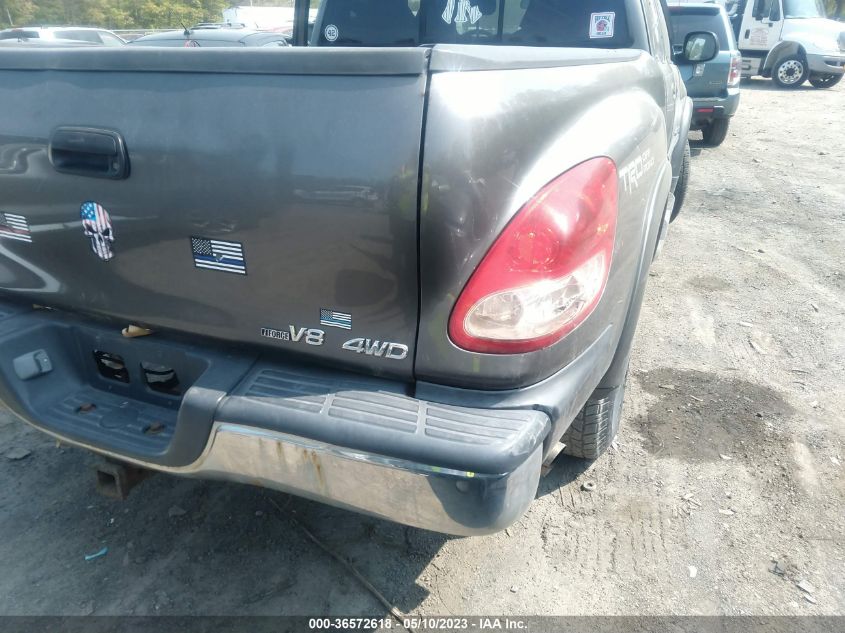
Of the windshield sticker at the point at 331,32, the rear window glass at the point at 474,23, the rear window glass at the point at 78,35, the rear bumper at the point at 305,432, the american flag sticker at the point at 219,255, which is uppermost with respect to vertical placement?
the rear window glass at the point at 474,23

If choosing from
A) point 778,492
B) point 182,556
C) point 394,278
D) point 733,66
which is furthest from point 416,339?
point 733,66

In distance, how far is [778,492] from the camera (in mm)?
2631

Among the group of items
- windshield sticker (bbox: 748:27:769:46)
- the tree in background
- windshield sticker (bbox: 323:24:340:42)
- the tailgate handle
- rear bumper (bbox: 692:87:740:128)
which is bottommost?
the tree in background

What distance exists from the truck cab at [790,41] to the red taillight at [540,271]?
15553mm

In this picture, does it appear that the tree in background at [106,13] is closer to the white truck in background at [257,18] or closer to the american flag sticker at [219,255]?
the white truck in background at [257,18]

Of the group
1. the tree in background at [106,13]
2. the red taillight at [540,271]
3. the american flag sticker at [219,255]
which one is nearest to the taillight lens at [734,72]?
the red taillight at [540,271]

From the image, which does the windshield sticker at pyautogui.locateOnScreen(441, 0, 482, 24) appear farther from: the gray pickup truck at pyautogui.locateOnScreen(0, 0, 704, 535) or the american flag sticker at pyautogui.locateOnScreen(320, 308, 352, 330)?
the american flag sticker at pyautogui.locateOnScreen(320, 308, 352, 330)

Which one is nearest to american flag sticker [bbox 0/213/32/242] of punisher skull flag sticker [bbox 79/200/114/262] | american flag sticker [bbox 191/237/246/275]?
punisher skull flag sticker [bbox 79/200/114/262]

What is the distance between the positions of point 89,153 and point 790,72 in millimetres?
16636

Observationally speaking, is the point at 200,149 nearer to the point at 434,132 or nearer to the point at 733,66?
the point at 434,132

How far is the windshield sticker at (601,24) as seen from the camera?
303cm

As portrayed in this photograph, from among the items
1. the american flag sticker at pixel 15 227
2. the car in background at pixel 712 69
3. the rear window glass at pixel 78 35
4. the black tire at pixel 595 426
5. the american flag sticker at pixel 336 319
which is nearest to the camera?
the american flag sticker at pixel 336 319

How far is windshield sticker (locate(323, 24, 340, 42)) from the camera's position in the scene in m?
3.83

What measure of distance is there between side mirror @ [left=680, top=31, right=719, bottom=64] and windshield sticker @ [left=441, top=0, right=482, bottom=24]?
1.39 metres
